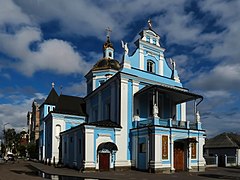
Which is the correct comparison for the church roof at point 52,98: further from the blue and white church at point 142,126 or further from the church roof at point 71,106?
the blue and white church at point 142,126

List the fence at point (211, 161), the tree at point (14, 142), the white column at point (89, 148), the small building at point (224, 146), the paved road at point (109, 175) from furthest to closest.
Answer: the tree at point (14, 142), the small building at point (224, 146), the fence at point (211, 161), the white column at point (89, 148), the paved road at point (109, 175)

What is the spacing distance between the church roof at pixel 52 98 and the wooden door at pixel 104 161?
2506cm

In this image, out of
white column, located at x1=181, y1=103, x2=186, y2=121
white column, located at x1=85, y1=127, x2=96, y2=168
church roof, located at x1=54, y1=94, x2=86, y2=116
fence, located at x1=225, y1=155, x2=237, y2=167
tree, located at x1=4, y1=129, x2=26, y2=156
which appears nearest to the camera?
white column, located at x1=85, y1=127, x2=96, y2=168

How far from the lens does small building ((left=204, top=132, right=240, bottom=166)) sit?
37.7 meters

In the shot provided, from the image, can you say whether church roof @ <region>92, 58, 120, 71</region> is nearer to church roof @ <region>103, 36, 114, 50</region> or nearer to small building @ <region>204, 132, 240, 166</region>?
church roof @ <region>103, 36, 114, 50</region>

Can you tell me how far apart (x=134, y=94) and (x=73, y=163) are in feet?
29.5

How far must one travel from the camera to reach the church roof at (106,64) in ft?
134

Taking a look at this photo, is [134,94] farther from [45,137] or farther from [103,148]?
[45,137]

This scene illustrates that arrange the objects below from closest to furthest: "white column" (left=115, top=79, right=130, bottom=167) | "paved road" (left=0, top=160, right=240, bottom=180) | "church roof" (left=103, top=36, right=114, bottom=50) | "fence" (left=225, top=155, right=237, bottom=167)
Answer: "paved road" (left=0, top=160, right=240, bottom=180) < "white column" (left=115, top=79, right=130, bottom=167) < "fence" (left=225, top=155, right=237, bottom=167) < "church roof" (left=103, top=36, right=114, bottom=50)

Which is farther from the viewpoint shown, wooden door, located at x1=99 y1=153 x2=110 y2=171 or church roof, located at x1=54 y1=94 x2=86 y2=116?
church roof, located at x1=54 y1=94 x2=86 y2=116

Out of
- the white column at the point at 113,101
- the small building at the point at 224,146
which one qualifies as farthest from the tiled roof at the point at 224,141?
the white column at the point at 113,101

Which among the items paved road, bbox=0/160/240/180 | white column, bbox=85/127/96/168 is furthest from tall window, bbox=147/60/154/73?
paved road, bbox=0/160/240/180

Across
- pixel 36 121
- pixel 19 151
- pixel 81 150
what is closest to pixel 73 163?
pixel 81 150

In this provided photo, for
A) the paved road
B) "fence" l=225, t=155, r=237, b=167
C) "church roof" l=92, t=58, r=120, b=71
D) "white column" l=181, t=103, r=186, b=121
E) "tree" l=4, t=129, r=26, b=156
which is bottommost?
"tree" l=4, t=129, r=26, b=156
